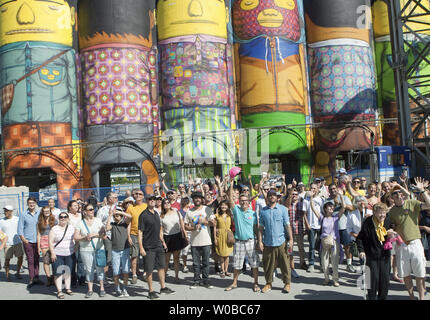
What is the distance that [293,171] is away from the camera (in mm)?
28359

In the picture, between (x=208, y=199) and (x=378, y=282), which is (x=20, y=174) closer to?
(x=208, y=199)

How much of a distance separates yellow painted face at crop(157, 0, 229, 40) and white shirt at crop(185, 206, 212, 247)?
767 inches

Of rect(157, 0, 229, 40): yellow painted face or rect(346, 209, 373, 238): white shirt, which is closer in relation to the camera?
rect(346, 209, 373, 238): white shirt

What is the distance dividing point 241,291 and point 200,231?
5.01ft

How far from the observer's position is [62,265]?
26.6 ft

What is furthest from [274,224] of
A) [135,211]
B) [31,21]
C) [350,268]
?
[31,21]

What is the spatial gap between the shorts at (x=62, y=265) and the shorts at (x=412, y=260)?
630 centimetres

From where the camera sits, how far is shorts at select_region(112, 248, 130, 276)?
7.97 metres

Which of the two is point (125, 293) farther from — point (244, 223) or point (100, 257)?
point (244, 223)

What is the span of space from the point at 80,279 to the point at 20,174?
66.8 ft

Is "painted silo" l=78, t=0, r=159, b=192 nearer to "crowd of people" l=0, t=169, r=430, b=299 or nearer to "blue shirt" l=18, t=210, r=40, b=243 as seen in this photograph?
"blue shirt" l=18, t=210, r=40, b=243

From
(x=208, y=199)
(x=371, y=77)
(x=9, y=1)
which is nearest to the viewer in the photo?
(x=208, y=199)

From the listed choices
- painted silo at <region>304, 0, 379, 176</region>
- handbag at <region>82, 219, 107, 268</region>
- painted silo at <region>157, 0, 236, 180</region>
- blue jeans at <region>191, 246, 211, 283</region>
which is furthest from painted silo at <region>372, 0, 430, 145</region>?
handbag at <region>82, 219, 107, 268</region>
